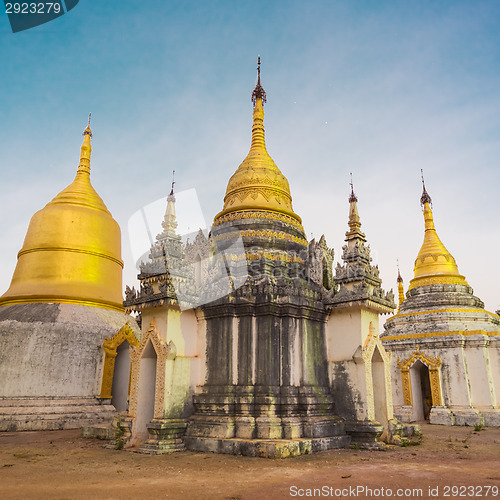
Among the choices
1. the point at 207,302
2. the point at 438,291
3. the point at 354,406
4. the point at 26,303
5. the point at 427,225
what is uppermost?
the point at 427,225

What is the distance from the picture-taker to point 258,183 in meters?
14.6

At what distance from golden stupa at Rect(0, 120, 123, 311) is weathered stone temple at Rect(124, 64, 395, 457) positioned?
788 centimetres

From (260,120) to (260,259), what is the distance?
6654mm

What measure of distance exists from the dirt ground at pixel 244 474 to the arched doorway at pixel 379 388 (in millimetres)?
944

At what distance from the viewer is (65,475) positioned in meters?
7.26

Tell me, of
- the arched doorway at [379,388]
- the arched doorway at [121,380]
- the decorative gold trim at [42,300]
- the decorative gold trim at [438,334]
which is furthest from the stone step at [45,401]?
the decorative gold trim at [438,334]

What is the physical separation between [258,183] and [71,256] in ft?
30.6

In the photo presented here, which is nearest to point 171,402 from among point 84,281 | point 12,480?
point 12,480

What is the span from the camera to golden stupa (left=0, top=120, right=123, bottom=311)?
59.6 feet

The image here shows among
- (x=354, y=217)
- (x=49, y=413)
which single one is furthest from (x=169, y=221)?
(x=49, y=413)

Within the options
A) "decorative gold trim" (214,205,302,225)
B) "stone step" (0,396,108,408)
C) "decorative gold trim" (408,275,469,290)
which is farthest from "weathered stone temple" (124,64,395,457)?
"decorative gold trim" (408,275,469,290)

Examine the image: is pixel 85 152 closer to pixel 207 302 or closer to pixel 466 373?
pixel 207 302

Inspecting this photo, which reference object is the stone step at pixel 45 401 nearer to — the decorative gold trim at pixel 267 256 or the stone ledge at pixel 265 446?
the stone ledge at pixel 265 446

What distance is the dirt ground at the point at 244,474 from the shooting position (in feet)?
19.9
